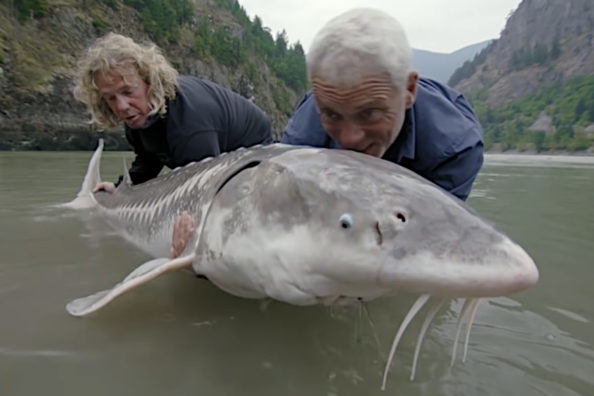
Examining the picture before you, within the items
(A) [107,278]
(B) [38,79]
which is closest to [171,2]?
(B) [38,79]

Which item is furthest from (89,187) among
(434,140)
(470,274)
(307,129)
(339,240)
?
(470,274)

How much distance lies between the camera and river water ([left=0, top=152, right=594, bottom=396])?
1.19 metres

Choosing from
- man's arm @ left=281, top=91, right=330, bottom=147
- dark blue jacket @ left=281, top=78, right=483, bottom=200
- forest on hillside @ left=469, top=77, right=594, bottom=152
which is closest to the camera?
dark blue jacket @ left=281, top=78, right=483, bottom=200

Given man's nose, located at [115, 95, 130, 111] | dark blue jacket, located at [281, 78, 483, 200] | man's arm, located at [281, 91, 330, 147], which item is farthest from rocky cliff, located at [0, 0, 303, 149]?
dark blue jacket, located at [281, 78, 483, 200]

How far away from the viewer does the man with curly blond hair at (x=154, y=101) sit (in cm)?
263

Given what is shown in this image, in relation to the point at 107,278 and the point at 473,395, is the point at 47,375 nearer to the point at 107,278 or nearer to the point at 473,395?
the point at 107,278

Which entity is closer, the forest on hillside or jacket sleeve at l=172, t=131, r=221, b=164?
jacket sleeve at l=172, t=131, r=221, b=164

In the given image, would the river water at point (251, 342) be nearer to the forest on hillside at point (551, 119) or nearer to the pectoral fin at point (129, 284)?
the pectoral fin at point (129, 284)

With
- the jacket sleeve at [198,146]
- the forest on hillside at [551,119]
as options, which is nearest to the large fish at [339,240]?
the jacket sleeve at [198,146]

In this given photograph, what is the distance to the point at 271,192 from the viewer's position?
127 cm

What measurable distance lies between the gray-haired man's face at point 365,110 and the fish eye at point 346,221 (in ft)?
1.81

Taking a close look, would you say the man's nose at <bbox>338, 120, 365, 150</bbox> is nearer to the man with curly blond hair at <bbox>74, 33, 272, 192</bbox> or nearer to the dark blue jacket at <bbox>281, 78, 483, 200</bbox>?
the dark blue jacket at <bbox>281, 78, 483, 200</bbox>

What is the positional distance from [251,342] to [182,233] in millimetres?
455

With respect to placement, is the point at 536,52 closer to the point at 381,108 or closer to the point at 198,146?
the point at 198,146
